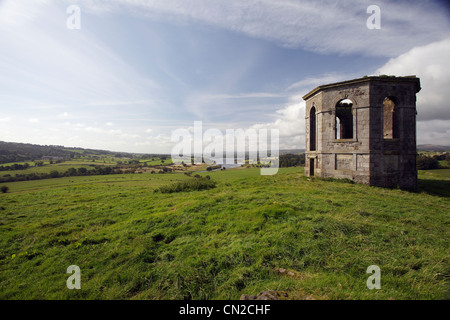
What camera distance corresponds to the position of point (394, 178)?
13.5m

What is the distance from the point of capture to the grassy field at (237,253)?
3.68 metres

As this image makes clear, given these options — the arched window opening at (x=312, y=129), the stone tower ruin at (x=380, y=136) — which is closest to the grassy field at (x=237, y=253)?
the stone tower ruin at (x=380, y=136)

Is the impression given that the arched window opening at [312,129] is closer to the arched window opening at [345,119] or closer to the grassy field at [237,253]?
the arched window opening at [345,119]

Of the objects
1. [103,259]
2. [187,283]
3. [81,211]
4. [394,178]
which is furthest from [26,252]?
[394,178]

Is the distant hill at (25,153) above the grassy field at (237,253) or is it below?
above

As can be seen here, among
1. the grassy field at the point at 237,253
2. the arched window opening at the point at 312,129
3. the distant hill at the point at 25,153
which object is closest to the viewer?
the grassy field at the point at 237,253

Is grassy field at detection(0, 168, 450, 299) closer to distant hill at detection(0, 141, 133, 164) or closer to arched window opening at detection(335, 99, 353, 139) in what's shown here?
arched window opening at detection(335, 99, 353, 139)

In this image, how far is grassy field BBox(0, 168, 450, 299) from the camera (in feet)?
12.1

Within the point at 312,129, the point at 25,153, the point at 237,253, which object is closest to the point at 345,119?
the point at 312,129

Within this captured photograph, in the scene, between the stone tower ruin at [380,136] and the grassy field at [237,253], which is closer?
the grassy field at [237,253]

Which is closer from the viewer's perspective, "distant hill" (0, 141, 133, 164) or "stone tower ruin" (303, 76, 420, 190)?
"stone tower ruin" (303, 76, 420, 190)

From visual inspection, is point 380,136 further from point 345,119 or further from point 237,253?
point 237,253

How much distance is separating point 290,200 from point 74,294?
850 cm

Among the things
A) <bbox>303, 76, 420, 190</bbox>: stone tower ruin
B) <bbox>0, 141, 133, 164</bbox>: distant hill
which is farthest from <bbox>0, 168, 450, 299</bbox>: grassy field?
<bbox>0, 141, 133, 164</bbox>: distant hill
